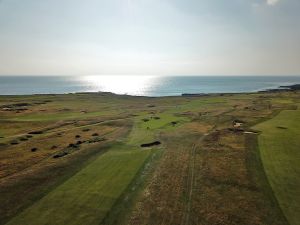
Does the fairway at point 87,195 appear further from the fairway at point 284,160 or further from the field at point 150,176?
the fairway at point 284,160

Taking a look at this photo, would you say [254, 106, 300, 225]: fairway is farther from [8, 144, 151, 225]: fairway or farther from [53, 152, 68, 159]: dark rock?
[53, 152, 68, 159]: dark rock

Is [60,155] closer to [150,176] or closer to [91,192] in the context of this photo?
[91,192]

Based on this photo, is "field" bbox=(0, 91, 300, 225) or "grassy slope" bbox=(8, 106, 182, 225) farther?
"field" bbox=(0, 91, 300, 225)

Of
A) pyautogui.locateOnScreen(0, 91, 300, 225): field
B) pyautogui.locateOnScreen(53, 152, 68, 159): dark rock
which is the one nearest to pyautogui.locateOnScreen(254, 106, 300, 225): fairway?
pyautogui.locateOnScreen(0, 91, 300, 225): field

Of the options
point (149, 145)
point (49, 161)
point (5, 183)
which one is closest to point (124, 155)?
point (149, 145)

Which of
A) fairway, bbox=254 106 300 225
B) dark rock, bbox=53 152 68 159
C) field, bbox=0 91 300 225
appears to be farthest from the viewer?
dark rock, bbox=53 152 68 159

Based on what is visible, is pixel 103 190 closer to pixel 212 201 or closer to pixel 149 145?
pixel 212 201

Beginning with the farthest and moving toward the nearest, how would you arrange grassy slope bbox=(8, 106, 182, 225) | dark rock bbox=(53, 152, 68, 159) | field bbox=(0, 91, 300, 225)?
dark rock bbox=(53, 152, 68, 159) → field bbox=(0, 91, 300, 225) → grassy slope bbox=(8, 106, 182, 225)
